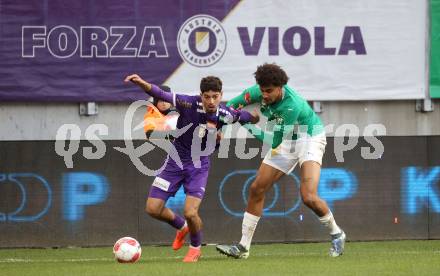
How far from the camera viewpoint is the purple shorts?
11586mm

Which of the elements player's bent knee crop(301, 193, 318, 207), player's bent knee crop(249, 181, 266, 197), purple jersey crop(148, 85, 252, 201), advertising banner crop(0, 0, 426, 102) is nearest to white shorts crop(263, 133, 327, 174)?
player's bent knee crop(249, 181, 266, 197)

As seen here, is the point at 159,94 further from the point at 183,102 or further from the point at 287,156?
the point at 287,156

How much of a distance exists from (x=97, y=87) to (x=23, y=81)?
3.90 ft

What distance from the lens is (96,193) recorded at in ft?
49.9

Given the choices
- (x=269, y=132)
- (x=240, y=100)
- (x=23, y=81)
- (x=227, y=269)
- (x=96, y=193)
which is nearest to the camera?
(x=227, y=269)

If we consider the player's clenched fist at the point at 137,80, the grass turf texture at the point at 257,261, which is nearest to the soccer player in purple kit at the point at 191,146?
the player's clenched fist at the point at 137,80

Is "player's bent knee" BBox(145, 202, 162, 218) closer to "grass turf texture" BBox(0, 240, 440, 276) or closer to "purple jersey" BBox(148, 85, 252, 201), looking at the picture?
"purple jersey" BBox(148, 85, 252, 201)

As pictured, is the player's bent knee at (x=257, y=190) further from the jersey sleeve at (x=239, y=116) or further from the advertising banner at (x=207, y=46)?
the advertising banner at (x=207, y=46)

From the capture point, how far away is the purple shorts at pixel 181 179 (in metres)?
11.6

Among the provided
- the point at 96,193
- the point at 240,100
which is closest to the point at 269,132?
the point at 240,100

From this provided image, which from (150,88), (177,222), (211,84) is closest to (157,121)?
(177,222)

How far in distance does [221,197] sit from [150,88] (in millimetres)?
4965

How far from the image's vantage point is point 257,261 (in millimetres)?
11273

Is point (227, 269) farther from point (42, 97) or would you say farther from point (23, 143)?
point (42, 97)
